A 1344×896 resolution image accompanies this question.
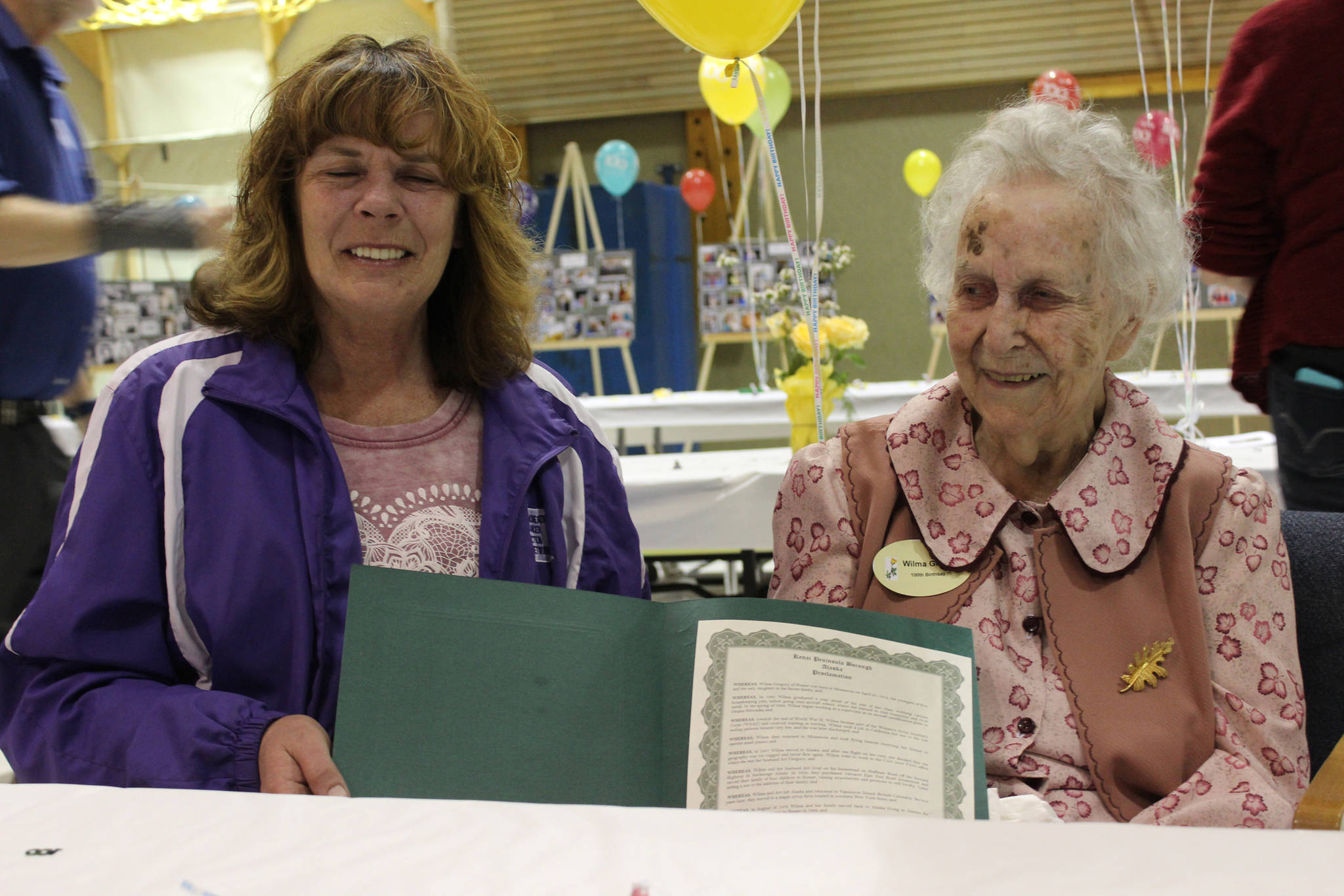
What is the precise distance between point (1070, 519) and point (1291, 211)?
1058mm

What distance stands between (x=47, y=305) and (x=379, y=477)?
1.13m

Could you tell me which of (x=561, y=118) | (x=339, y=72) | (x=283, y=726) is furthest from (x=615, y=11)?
(x=283, y=726)

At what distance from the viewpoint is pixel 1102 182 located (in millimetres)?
1452

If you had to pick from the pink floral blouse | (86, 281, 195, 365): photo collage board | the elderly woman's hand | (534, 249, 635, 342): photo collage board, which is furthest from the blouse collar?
(86, 281, 195, 365): photo collage board

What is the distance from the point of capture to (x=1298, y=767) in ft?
4.17

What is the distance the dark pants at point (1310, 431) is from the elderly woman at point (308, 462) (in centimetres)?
130

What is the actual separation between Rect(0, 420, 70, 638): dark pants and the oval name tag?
1600 millimetres

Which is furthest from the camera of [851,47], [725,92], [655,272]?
[655,272]

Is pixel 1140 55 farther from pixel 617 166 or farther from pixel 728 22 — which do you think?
pixel 617 166

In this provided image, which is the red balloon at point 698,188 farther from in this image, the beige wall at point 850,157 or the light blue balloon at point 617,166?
the beige wall at point 850,157

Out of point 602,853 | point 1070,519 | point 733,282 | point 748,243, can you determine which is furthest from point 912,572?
point 733,282

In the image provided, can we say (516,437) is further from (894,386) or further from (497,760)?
(894,386)

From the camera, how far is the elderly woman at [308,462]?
1.22 meters

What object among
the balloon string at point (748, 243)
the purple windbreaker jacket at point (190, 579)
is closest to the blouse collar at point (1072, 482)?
the purple windbreaker jacket at point (190, 579)
